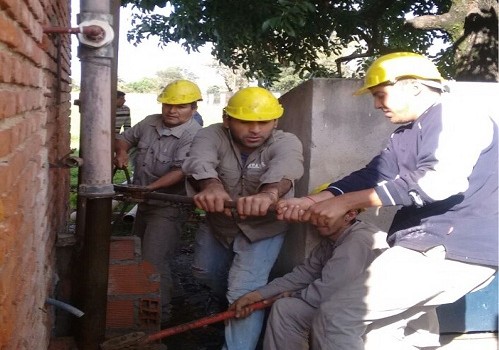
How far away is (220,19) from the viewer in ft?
24.1

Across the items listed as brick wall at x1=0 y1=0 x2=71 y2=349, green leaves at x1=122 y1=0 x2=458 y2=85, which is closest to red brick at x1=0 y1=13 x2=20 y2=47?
brick wall at x1=0 y1=0 x2=71 y2=349

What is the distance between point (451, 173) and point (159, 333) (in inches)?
77.0

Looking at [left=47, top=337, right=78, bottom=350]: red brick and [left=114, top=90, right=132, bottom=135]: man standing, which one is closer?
[left=47, top=337, right=78, bottom=350]: red brick

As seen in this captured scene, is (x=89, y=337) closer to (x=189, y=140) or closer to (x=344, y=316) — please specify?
(x=344, y=316)

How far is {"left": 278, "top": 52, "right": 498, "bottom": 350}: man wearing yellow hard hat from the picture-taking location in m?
2.90

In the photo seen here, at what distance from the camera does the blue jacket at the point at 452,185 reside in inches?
112

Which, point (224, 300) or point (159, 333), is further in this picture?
point (224, 300)

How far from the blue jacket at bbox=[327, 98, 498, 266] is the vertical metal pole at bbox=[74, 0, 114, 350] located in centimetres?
150

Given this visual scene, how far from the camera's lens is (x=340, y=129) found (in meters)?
4.17

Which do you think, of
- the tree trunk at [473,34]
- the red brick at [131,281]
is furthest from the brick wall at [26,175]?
the tree trunk at [473,34]

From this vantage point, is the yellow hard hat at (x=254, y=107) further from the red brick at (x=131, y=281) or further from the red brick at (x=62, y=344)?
the red brick at (x=62, y=344)

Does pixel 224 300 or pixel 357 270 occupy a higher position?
pixel 357 270

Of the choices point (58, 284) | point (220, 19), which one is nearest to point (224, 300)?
point (58, 284)

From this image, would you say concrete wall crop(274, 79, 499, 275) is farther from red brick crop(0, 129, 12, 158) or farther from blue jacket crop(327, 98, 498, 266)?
Result: red brick crop(0, 129, 12, 158)
